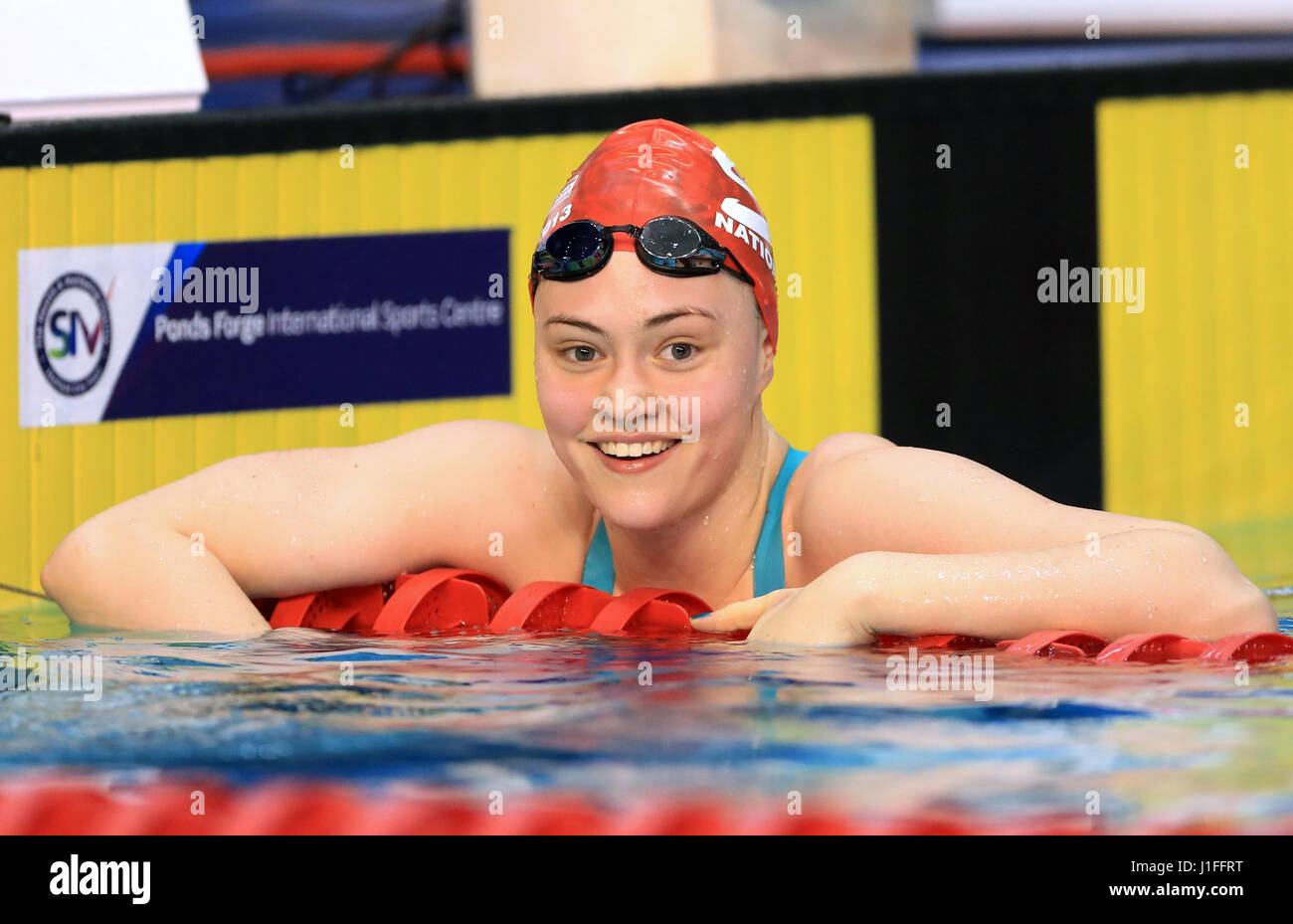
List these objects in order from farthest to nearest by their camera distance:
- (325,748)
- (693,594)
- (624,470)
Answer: (693,594)
(624,470)
(325,748)

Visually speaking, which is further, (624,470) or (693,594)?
(693,594)

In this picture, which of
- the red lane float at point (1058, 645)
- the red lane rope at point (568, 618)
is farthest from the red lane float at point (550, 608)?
the red lane float at point (1058, 645)

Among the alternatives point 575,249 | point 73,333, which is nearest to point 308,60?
point 73,333

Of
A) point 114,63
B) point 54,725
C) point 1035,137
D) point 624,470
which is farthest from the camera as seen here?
point 114,63

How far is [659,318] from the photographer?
2.75 m

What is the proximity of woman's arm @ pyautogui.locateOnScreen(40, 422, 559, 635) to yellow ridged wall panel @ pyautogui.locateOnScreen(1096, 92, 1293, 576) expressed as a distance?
13.9 feet

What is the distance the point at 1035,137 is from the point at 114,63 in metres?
4.69

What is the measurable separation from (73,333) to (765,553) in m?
5.00

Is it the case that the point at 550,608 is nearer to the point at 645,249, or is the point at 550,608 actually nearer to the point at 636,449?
the point at 636,449

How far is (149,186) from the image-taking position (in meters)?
7.04

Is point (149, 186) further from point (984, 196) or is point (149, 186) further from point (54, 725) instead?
point (54, 725)

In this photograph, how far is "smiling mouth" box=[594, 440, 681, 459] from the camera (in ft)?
9.23

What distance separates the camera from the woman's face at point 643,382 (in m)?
2.75
